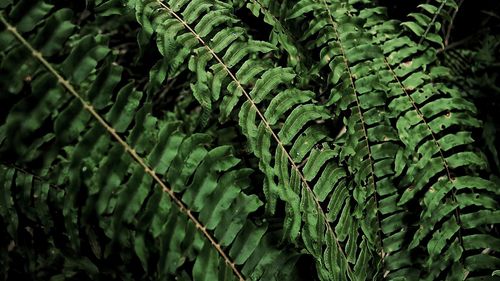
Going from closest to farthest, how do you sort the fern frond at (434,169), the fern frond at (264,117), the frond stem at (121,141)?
the frond stem at (121,141)
the fern frond at (264,117)
the fern frond at (434,169)

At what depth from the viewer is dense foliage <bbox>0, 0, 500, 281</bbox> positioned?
64cm

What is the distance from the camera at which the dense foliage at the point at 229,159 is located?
0.64 meters

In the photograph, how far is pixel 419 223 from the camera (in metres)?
1.01

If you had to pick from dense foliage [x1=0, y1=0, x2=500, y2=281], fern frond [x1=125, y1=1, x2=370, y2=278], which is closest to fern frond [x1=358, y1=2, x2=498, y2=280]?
dense foliage [x1=0, y1=0, x2=500, y2=281]

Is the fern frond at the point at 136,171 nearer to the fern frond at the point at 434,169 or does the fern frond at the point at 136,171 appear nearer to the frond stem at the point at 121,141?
the frond stem at the point at 121,141

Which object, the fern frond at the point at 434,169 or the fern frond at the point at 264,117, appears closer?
the fern frond at the point at 264,117

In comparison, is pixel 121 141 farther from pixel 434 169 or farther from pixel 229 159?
pixel 434 169

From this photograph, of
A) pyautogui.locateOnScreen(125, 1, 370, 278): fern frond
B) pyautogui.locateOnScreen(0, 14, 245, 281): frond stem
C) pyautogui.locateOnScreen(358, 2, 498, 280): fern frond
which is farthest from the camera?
pyautogui.locateOnScreen(358, 2, 498, 280): fern frond

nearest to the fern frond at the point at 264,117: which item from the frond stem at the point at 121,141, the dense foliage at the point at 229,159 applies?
the dense foliage at the point at 229,159

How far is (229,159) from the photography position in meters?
0.78

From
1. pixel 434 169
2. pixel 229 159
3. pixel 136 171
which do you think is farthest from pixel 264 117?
pixel 434 169

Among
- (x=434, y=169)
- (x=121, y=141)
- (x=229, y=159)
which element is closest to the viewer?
(x=121, y=141)

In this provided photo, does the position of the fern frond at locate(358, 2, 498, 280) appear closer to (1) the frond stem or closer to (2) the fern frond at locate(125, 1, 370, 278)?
(2) the fern frond at locate(125, 1, 370, 278)

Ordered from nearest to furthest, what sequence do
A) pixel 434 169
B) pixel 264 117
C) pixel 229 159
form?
pixel 229 159
pixel 264 117
pixel 434 169
